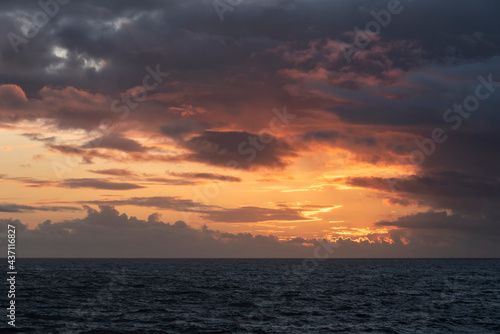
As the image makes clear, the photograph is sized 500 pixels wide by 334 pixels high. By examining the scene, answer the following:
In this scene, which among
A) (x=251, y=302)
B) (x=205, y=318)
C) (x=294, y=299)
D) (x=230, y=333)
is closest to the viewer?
(x=230, y=333)

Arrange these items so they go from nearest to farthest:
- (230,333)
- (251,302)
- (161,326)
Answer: (230,333)
(161,326)
(251,302)

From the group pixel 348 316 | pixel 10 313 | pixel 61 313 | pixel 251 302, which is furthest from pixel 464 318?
pixel 10 313

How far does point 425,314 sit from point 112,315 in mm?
36167

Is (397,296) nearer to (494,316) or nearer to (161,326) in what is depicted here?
(494,316)

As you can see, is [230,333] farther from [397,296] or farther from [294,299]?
[397,296]

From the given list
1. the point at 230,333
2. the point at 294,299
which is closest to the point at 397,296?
the point at 294,299

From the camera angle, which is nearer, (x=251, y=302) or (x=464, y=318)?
(x=464, y=318)

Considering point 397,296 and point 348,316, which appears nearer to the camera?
point 348,316

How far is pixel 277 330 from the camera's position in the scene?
43.8m

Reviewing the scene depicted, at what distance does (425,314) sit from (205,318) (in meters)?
26.2

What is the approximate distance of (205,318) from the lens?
49438 millimetres

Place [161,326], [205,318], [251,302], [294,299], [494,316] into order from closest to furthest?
[161,326] → [205,318] → [494,316] → [251,302] → [294,299]

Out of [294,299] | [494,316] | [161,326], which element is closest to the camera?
[161,326]

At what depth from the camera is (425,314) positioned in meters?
54.3
